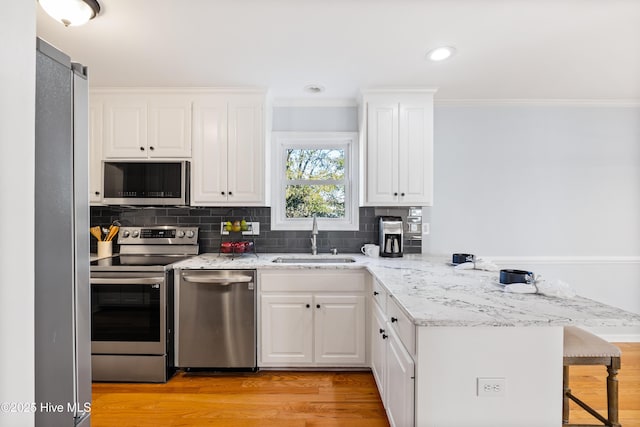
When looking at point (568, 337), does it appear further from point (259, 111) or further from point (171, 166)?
point (171, 166)

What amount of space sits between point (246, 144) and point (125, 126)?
1.04m

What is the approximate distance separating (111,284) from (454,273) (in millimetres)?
2380

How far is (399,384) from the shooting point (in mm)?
1555

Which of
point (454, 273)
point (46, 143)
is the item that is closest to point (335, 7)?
point (46, 143)

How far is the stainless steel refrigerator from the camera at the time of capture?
78 centimetres

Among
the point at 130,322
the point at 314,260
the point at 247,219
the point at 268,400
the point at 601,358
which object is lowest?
the point at 268,400

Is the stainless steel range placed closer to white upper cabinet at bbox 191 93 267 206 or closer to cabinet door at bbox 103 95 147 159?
white upper cabinet at bbox 191 93 267 206

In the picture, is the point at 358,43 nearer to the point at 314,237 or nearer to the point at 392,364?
the point at 314,237

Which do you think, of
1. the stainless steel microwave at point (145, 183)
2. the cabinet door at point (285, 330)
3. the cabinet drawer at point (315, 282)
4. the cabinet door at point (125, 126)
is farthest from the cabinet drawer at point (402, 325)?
the cabinet door at point (125, 126)

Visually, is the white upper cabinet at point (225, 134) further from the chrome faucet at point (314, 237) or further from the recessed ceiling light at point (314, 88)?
the chrome faucet at point (314, 237)

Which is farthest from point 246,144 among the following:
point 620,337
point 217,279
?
point 620,337

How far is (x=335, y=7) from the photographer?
176 cm

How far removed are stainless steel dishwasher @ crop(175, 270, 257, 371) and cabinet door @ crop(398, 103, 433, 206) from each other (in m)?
1.54

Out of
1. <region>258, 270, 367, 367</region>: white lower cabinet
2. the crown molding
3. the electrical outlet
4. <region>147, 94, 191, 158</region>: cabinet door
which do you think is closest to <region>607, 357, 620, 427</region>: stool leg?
the electrical outlet
